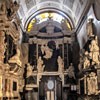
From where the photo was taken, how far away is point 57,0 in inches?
675

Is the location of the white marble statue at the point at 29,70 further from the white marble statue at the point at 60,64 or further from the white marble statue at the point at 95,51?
the white marble statue at the point at 95,51

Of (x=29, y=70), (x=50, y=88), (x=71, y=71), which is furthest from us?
(x=50, y=88)

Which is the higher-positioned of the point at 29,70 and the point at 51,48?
the point at 51,48

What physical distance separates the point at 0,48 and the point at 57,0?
9026 millimetres

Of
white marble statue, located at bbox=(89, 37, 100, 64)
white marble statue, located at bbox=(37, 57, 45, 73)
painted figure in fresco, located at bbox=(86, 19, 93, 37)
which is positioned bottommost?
white marble statue, located at bbox=(37, 57, 45, 73)

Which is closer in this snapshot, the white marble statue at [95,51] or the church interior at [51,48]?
the white marble statue at [95,51]

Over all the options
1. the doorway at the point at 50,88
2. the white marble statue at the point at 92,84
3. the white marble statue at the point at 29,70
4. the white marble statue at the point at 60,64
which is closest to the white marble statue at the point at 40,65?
the white marble statue at the point at 29,70

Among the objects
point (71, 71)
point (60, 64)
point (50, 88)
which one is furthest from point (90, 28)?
point (50, 88)

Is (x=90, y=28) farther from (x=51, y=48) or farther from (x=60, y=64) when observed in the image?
(x=51, y=48)

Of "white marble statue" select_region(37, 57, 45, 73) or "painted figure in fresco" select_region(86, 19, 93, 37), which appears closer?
"painted figure in fresco" select_region(86, 19, 93, 37)

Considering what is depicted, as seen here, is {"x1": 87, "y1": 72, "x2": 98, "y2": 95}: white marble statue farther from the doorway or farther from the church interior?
the doorway

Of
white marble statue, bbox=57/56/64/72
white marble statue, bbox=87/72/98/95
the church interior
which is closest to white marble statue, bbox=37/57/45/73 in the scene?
the church interior

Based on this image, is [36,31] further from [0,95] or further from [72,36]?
[0,95]

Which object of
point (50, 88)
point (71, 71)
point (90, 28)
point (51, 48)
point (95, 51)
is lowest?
point (50, 88)
